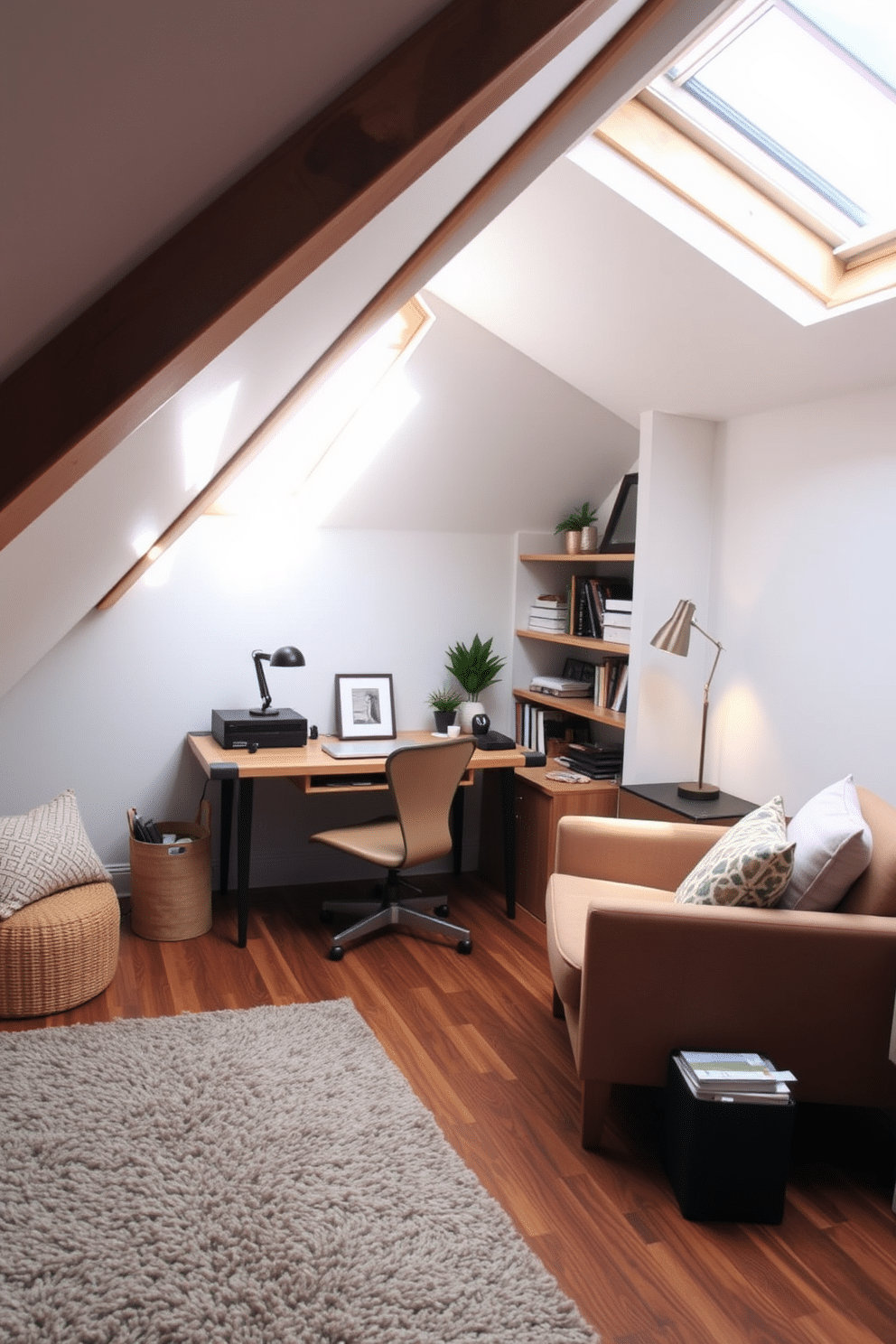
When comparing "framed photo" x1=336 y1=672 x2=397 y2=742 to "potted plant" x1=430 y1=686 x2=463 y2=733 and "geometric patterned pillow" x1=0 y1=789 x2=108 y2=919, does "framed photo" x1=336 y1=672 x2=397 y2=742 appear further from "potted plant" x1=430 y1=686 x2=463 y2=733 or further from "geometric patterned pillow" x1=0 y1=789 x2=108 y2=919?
"geometric patterned pillow" x1=0 y1=789 x2=108 y2=919

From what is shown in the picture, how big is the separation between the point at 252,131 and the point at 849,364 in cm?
270

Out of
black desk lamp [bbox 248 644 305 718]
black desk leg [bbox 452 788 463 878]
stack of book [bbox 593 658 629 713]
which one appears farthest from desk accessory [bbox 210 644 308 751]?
stack of book [bbox 593 658 629 713]

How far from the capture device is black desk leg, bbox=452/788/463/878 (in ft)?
16.2

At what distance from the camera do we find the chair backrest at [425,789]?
382 centimetres

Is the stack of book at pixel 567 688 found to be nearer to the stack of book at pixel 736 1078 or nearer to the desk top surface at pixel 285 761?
the desk top surface at pixel 285 761

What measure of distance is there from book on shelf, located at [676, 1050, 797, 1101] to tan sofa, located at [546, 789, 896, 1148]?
6 centimetres

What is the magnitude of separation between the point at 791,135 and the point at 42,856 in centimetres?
333

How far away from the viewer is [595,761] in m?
4.54

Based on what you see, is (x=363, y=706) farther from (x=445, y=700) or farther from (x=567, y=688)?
(x=567, y=688)

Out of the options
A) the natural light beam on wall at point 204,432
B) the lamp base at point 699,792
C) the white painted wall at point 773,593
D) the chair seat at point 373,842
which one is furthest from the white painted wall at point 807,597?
the natural light beam on wall at point 204,432

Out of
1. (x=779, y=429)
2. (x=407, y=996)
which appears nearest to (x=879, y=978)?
(x=407, y=996)

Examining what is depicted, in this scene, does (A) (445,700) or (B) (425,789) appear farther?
(A) (445,700)

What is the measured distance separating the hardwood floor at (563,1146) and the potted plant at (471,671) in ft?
3.52

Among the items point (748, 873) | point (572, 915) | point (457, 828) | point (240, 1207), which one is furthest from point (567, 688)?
point (240, 1207)
